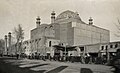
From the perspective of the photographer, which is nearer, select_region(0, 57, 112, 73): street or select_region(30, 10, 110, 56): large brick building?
select_region(0, 57, 112, 73): street

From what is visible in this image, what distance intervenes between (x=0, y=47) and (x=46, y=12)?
30.9 inches

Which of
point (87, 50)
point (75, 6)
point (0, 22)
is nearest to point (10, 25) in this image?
point (0, 22)

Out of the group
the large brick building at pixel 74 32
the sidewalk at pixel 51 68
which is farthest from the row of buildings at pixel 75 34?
the sidewalk at pixel 51 68

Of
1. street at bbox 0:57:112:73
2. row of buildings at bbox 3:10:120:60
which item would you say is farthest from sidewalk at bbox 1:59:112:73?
row of buildings at bbox 3:10:120:60

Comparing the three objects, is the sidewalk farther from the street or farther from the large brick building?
the large brick building

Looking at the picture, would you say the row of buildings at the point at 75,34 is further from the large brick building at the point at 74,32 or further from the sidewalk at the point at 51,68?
the sidewalk at the point at 51,68

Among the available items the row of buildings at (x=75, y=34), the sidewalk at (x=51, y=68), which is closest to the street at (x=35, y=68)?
the sidewalk at (x=51, y=68)

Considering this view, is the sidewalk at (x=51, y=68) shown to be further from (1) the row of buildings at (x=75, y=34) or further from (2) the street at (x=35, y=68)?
(1) the row of buildings at (x=75, y=34)

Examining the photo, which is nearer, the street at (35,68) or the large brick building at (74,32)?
the street at (35,68)

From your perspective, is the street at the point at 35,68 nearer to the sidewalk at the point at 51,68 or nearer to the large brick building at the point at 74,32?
the sidewalk at the point at 51,68

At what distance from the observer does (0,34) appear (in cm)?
134

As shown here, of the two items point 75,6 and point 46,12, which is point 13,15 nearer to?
point 46,12

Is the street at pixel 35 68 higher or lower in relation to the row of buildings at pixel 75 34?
lower

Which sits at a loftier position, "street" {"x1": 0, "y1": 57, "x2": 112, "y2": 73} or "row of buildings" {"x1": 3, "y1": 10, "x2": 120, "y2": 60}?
"row of buildings" {"x1": 3, "y1": 10, "x2": 120, "y2": 60}
